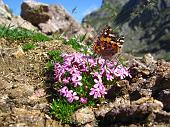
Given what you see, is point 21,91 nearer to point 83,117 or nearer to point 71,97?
point 71,97

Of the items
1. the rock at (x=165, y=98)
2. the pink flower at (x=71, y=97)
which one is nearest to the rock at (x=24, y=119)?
the pink flower at (x=71, y=97)

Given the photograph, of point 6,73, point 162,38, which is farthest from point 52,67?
point 162,38

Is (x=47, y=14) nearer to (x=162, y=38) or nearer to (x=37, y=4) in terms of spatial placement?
(x=37, y=4)

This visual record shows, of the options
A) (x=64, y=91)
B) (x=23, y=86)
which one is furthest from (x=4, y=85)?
(x=64, y=91)

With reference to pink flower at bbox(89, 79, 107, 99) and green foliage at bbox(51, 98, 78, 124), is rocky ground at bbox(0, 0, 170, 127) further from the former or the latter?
pink flower at bbox(89, 79, 107, 99)

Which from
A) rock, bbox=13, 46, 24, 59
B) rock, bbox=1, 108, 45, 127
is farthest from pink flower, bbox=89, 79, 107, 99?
rock, bbox=13, 46, 24, 59

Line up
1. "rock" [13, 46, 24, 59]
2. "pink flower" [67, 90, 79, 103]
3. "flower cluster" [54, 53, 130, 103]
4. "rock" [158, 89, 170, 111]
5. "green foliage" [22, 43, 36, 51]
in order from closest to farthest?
"rock" [158, 89, 170, 111], "pink flower" [67, 90, 79, 103], "flower cluster" [54, 53, 130, 103], "rock" [13, 46, 24, 59], "green foliage" [22, 43, 36, 51]

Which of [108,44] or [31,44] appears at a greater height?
[31,44]
